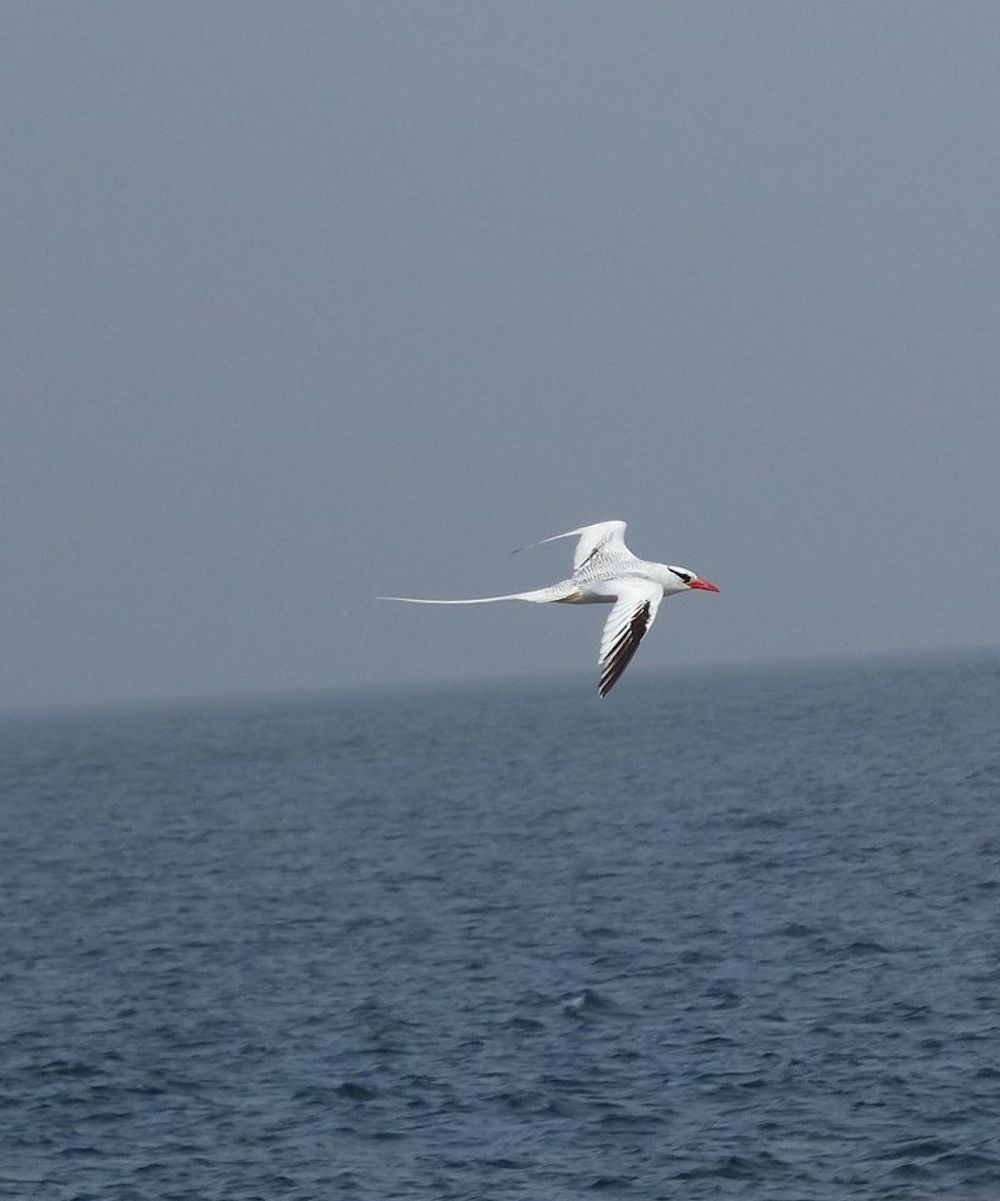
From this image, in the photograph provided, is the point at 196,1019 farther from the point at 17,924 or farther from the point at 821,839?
the point at 821,839

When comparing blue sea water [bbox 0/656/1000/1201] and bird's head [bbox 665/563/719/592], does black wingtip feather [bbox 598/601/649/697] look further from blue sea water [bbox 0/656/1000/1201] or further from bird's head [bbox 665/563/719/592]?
blue sea water [bbox 0/656/1000/1201]

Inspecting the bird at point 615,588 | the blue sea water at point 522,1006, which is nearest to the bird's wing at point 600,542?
the bird at point 615,588

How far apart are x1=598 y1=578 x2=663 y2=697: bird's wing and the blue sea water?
13962 millimetres

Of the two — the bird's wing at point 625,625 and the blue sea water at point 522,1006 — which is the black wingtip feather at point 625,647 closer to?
the bird's wing at point 625,625

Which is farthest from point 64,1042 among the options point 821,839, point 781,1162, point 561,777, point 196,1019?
point 561,777

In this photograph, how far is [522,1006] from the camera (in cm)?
4169

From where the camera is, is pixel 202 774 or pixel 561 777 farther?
pixel 202 774

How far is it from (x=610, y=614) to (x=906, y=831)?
185ft

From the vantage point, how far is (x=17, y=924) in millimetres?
62219

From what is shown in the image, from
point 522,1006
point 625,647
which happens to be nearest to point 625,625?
point 625,647

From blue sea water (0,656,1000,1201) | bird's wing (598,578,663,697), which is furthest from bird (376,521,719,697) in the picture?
blue sea water (0,656,1000,1201)

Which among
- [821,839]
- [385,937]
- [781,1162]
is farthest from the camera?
[821,839]

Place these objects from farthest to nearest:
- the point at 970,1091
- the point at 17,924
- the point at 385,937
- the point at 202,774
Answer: the point at 202,774 → the point at 17,924 → the point at 385,937 → the point at 970,1091

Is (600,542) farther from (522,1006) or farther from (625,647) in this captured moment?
(522,1006)
